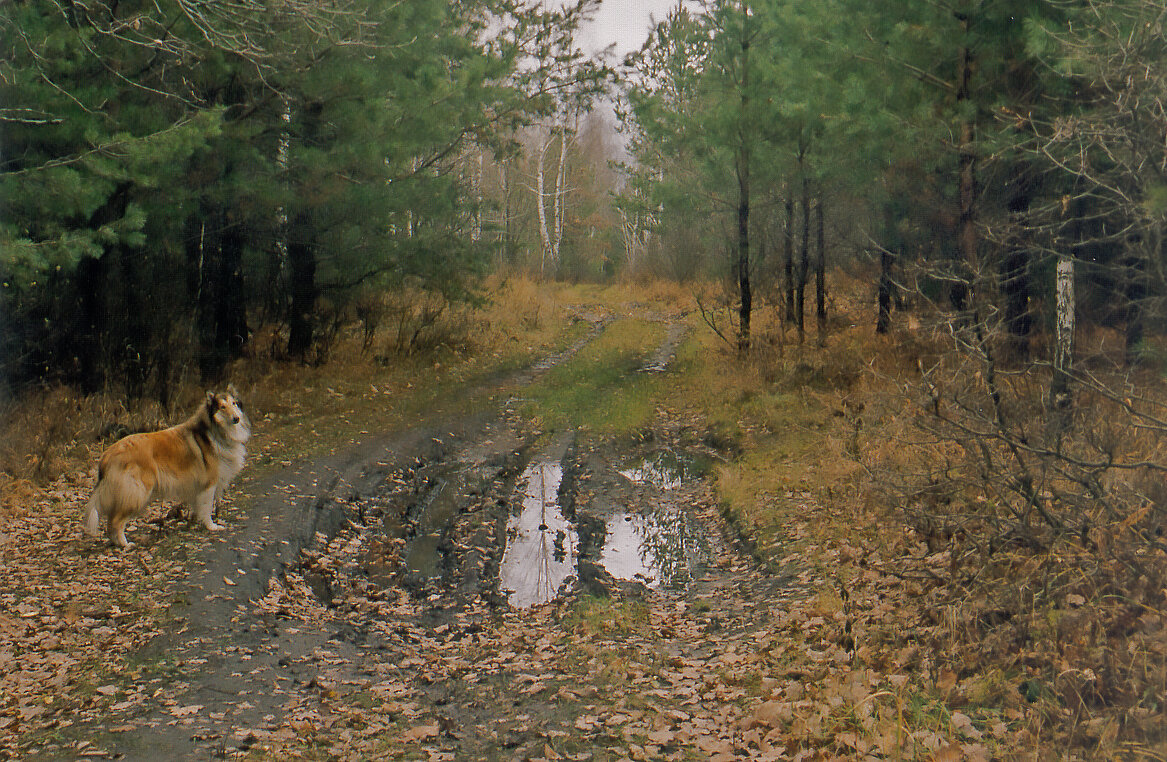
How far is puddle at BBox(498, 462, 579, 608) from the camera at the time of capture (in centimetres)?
820

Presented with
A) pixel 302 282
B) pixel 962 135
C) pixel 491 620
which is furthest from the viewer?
pixel 302 282

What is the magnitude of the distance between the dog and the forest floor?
387mm

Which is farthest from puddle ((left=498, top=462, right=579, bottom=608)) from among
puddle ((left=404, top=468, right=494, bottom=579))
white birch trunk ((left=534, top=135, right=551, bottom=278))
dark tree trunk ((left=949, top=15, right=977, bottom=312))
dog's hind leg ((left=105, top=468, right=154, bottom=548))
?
Answer: white birch trunk ((left=534, top=135, right=551, bottom=278))

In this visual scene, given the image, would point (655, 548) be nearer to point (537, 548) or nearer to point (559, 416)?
point (537, 548)

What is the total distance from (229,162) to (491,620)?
8947 mm

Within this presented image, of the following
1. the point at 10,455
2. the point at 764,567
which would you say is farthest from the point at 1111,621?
the point at 10,455

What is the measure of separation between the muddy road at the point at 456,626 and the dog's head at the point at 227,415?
Answer: 1.02 metres

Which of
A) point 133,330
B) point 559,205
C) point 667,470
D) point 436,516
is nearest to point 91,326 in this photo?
point 133,330

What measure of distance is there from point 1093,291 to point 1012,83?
5123 millimetres

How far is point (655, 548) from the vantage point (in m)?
9.46

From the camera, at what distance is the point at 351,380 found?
16.1m

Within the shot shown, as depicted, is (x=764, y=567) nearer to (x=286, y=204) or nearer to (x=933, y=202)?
(x=933, y=202)

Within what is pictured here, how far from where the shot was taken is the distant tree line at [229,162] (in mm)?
8922

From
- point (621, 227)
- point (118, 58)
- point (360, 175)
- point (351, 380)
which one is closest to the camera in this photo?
point (118, 58)
